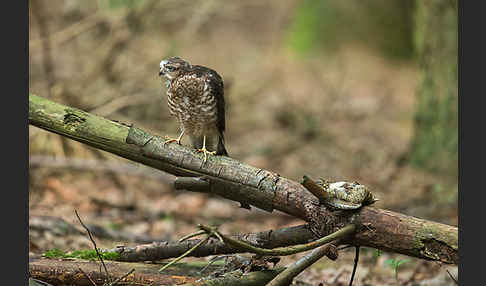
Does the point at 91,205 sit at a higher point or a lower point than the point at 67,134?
higher

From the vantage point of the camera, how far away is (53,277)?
322 centimetres

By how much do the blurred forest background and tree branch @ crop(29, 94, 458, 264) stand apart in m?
1.18

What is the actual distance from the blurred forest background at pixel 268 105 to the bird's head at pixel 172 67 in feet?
4.97

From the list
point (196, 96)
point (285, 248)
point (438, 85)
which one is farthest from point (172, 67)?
point (438, 85)

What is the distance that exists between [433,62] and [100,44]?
4426 mm

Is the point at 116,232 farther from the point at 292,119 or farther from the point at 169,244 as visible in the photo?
the point at 292,119

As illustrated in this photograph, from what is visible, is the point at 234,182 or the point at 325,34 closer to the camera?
the point at 234,182

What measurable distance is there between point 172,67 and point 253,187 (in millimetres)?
1397

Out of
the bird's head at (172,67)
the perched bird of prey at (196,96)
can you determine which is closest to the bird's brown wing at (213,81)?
the perched bird of prey at (196,96)

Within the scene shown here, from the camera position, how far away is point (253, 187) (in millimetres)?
3225

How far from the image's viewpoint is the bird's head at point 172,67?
13.8ft

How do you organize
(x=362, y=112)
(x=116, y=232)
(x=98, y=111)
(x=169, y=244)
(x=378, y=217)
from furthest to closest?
1. (x=362, y=112)
2. (x=98, y=111)
3. (x=116, y=232)
4. (x=169, y=244)
5. (x=378, y=217)

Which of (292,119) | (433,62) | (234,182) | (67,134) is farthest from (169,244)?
(292,119)

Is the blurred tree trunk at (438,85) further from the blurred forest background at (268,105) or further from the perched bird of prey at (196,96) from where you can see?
the perched bird of prey at (196,96)
